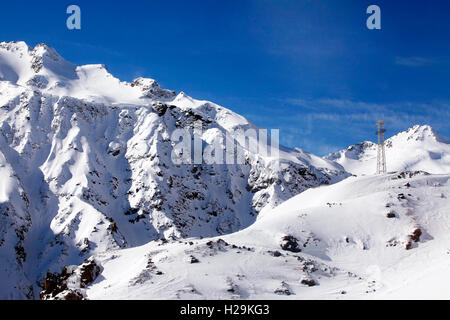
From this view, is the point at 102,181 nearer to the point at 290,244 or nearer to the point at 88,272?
the point at 88,272

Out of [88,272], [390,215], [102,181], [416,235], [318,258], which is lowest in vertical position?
[88,272]

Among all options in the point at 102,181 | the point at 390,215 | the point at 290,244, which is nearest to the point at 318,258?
the point at 290,244

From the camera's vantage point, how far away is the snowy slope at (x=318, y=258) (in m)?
36.9

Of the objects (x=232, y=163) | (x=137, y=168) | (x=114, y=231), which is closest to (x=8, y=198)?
(x=114, y=231)

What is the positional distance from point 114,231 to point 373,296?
95.0 m

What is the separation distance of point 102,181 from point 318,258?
11068 cm

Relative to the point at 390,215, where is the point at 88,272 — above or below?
below

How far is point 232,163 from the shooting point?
562 ft

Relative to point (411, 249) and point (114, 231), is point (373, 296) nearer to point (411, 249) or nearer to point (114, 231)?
point (411, 249)

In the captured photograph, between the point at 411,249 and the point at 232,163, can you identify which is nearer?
the point at 411,249

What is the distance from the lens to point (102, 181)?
14725cm

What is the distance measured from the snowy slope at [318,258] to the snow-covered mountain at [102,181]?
232 feet

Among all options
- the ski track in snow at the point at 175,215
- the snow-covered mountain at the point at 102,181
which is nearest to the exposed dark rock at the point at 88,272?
the ski track in snow at the point at 175,215

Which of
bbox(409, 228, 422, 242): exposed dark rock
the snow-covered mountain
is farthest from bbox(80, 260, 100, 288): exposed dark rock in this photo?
the snow-covered mountain
